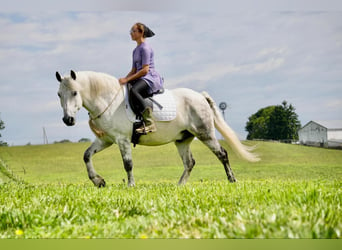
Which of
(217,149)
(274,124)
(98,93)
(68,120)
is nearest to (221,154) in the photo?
(217,149)

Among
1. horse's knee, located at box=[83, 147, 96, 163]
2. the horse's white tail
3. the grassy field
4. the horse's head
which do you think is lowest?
the grassy field

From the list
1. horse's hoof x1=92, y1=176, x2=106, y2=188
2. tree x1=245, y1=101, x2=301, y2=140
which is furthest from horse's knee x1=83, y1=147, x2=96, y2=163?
tree x1=245, y1=101, x2=301, y2=140

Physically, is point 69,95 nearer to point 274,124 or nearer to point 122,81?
point 122,81

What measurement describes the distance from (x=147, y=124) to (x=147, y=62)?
0.91 meters

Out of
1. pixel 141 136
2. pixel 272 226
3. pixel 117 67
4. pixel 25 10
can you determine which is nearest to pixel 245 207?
pixel 272 226

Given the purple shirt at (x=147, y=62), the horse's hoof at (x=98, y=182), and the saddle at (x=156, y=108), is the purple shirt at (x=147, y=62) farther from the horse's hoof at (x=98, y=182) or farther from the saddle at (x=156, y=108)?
the horse's hoof at (x=98, y=182)

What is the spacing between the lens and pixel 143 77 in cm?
605

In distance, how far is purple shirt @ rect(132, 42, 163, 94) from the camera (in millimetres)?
6043

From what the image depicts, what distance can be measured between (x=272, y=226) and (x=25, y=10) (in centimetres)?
473

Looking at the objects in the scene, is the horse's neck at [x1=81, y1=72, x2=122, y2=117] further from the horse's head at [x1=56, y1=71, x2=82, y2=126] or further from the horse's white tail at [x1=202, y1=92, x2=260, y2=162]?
the horse's white tail at [x1=202, y1=92, x2=260, y2=162]

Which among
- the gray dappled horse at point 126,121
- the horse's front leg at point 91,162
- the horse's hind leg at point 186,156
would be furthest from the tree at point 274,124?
the horse's front leg at point 91,162

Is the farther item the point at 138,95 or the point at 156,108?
the point at 156,108

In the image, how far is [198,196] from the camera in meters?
4.43

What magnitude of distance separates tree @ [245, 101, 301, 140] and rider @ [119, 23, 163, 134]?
1.71 metres
